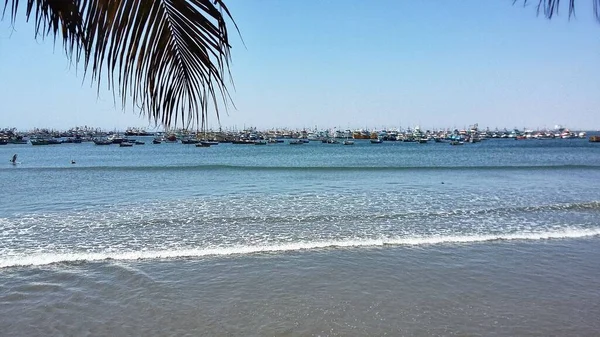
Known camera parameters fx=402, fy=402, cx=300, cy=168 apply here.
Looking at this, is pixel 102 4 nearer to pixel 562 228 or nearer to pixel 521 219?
pixel 562 228

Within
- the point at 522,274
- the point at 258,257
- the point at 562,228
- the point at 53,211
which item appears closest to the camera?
the point at 522,274

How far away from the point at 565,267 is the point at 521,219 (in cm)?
539

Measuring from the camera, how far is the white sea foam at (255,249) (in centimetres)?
920

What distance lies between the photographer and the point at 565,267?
826cm

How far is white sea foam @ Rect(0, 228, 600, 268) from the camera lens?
30.2 feet

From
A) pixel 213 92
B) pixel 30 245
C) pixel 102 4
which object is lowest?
pixel 30 245

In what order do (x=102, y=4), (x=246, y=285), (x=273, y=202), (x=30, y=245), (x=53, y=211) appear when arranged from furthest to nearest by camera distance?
(x=273, y=202) → (x=53, y=211) → (x=30, y=245) → (x=246, y=285) → (x=102, y=4)

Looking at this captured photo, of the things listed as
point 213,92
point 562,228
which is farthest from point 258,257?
point 562,228

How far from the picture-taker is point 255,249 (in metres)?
A: 9.79

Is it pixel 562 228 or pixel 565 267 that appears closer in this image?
pixel 565 267

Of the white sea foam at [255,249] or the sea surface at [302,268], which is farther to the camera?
the white sea foam at [255,249]

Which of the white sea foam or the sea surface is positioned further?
the white sea foam

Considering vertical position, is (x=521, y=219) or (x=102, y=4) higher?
(x=102, y=4)

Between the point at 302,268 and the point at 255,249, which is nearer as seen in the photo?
the point at 302,268
